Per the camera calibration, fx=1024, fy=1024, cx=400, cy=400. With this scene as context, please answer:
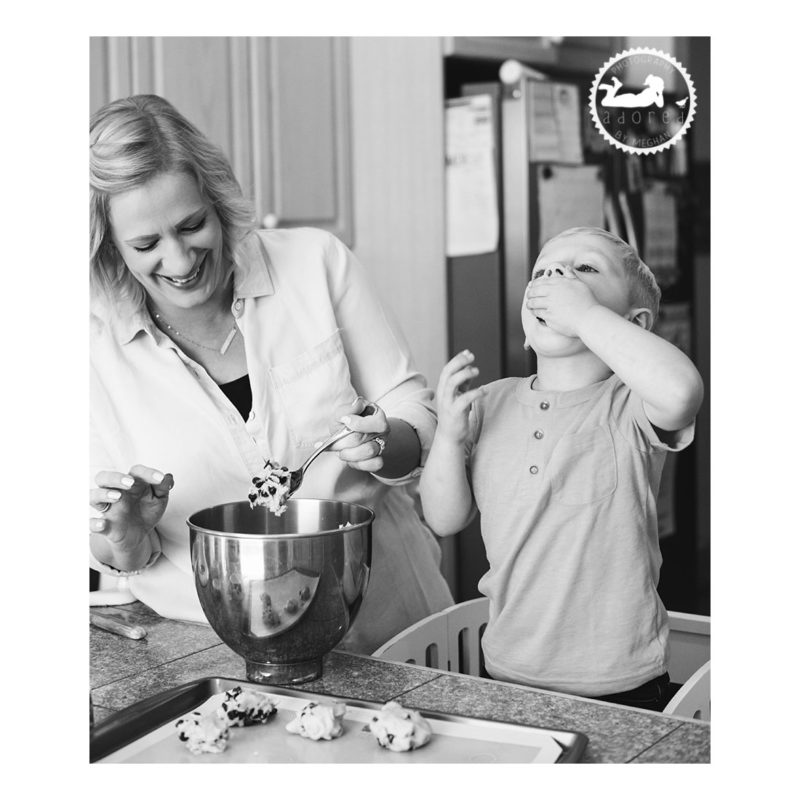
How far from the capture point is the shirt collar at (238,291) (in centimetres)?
114

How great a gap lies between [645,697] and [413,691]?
225 mm

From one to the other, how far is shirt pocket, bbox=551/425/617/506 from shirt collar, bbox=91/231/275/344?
419 millimetres

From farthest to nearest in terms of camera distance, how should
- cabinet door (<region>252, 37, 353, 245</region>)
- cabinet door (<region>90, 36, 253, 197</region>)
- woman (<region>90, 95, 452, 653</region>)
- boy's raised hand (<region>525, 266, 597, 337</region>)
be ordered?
cabinet door (<region>252, 37, 353, 245</region>), cabinet door (<region>90, 36, 253, 197</region>), woman (<region>90, 95, 452, 653</region>), boy's raised hand (<region>525, 266, 597, 337</region>)

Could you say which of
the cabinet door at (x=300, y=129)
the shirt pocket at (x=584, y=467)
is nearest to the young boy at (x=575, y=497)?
the shirt pocket at (x=584, y=467)

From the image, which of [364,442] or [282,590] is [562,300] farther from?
[282,590]

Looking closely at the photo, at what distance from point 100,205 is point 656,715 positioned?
2.32 feet

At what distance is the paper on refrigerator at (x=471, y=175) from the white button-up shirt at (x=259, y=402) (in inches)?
44.7

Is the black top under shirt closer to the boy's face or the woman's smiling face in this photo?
the woman's smiling face

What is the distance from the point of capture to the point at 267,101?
2000 millimetres

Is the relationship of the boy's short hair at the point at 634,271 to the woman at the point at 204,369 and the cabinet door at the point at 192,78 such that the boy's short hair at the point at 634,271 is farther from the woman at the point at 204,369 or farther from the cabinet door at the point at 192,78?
the cabinet door at the point at 192,78

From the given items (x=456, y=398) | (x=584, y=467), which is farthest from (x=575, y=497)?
(x=456, y=398)

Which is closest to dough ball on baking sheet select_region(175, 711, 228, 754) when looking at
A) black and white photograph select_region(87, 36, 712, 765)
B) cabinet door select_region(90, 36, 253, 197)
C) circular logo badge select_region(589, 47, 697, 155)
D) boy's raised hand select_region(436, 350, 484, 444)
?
black and white photograph select_region(87, 36, 712, 765)

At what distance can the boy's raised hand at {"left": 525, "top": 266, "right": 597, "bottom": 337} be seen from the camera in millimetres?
936
